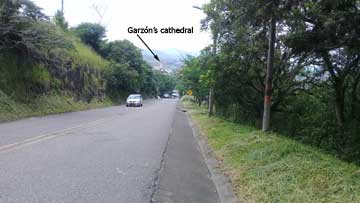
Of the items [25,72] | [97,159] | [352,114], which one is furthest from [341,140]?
[25,72]

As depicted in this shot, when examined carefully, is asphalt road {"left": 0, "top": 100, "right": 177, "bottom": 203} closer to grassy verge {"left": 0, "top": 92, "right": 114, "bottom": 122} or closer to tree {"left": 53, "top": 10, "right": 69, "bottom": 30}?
grassy verge {"left": 0, "top": 92, "right": 114, "bottom": 122}

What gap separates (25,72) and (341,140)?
64.9 feet

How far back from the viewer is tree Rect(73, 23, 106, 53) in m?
52.4

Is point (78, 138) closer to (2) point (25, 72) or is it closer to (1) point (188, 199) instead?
(1) point (188, 199)

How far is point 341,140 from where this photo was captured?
13070 mm

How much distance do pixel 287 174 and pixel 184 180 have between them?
6.30 feet

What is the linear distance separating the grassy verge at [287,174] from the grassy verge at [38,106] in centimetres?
1349

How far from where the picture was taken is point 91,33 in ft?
174

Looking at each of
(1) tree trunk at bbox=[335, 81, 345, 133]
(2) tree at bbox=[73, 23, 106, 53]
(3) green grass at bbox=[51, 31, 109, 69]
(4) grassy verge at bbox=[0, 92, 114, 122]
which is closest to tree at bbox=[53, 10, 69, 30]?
(3) green grass at bbox=[51, 31, 109, 69]

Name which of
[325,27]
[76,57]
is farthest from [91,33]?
[325,27]

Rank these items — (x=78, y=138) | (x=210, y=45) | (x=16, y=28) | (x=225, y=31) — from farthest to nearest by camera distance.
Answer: (x=16, y=28) → (x=210, y=45) → (x=225, y=31) → (x=78, y=138)

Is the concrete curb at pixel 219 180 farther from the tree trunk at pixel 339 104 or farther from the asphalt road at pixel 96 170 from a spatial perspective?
the tree trunk at pixel 339 104

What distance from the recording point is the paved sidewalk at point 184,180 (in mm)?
5995

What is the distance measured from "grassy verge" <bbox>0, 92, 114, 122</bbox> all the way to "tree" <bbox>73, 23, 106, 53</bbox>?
71.1 ft
